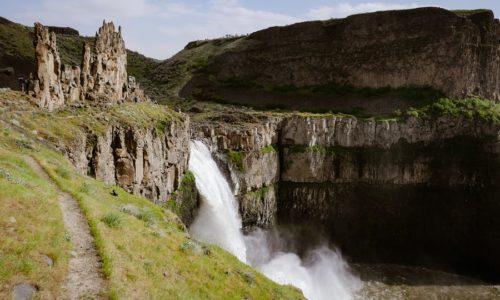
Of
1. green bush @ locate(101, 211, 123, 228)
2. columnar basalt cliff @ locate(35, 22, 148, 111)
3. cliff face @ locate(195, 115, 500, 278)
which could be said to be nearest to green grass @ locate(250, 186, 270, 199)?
cliff face @ locate(195, 115, 500, 278)

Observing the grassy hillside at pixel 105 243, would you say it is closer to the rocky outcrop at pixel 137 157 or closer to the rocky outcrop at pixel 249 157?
the rocky outcrop at pixel 137 157

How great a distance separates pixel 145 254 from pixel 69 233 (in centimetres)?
230

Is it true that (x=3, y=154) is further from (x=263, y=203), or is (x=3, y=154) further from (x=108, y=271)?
(x=263, y=203)

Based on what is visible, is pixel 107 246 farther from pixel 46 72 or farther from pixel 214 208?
pixel 214 208

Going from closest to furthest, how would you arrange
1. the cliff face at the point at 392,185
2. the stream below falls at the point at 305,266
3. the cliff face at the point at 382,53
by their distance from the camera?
the stream below falls at the point at 305,266
the cliff face at the point at 392,185
the cliff face at the point at 382,53

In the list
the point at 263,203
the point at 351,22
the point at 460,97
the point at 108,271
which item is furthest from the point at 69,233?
the point at 351,22

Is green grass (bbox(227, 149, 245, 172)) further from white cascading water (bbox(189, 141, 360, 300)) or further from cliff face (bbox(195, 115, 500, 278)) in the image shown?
cliff face (bbox(195, 115, 500, 278))

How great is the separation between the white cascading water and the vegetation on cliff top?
17.4 metres

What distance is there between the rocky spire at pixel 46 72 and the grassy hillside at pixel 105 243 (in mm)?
2463

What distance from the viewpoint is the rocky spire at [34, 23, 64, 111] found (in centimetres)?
2275

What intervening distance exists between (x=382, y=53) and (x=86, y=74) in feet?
174

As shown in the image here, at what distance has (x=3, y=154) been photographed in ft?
51.0

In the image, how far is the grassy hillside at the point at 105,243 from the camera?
10.4 m

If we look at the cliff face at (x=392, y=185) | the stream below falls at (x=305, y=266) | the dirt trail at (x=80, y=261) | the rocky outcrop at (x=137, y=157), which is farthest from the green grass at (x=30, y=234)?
the cliff face at (x=392, y=185)
